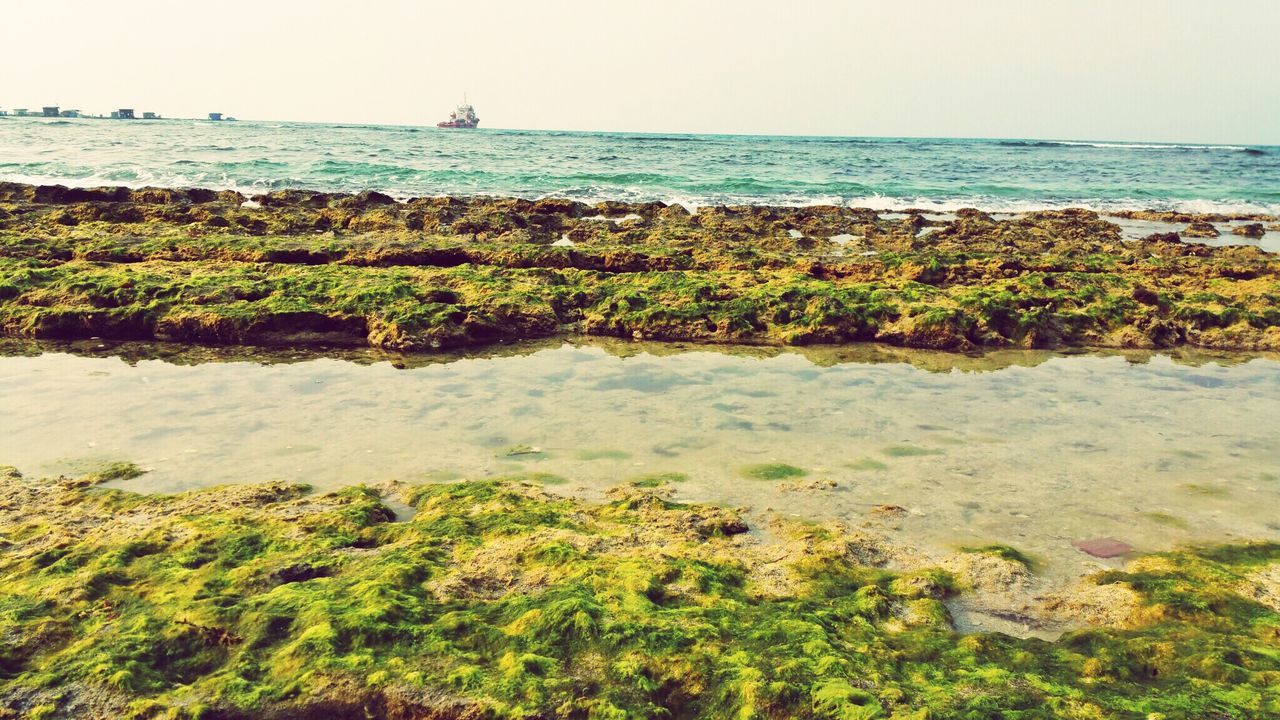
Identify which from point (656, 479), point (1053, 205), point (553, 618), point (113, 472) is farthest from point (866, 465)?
point (1053, 205)

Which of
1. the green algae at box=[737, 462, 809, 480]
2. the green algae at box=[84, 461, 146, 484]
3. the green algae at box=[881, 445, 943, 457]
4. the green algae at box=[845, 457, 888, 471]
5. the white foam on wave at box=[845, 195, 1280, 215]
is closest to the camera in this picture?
the green algae at box=[84, 461, 146, 484]

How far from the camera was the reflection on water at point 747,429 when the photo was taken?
14.4 ft

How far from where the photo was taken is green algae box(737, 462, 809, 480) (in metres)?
4.69

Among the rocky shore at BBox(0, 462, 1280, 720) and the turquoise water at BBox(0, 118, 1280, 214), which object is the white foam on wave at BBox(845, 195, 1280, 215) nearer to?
the turquoise water at BBox(0, 118, 1280, 214)

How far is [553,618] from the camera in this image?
2.94m

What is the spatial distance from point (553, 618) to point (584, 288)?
6.39m

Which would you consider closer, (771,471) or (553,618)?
(553,618)

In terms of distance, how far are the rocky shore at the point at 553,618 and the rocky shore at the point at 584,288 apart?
3.87 m

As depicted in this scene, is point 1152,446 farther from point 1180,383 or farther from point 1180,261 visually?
point 1180,261

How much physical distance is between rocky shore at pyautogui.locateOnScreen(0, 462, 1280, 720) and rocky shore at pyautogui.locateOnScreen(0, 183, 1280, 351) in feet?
12.7

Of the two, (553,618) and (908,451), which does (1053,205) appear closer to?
(908,451)

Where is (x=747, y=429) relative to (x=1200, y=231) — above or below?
below

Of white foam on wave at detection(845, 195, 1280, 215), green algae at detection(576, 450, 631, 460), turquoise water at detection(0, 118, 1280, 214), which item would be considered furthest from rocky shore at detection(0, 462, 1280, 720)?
white foam on wave at detection(845, 195, 1280, 215)

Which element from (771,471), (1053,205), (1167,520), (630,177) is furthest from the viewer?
(630,177)
